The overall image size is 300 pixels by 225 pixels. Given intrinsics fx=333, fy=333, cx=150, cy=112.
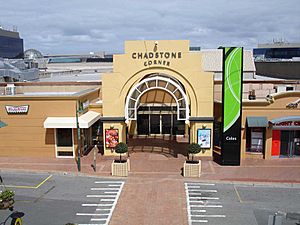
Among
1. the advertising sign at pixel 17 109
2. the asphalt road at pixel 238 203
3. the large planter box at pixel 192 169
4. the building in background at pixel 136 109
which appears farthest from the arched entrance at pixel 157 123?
the asphalt road at pixel 238 203

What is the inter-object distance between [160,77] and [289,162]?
38.2ft

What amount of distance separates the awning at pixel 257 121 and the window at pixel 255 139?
1.04 meters

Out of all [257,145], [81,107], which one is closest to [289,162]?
[257,145]

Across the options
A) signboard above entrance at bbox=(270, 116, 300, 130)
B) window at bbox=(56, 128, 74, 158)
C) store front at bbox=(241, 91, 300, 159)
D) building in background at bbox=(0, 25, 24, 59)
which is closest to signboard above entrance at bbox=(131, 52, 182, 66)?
store front at bbox=(241, 91, 300, 159)

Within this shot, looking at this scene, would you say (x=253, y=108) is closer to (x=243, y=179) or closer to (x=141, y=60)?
(x=243, y=179)

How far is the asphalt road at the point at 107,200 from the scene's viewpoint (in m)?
16.1

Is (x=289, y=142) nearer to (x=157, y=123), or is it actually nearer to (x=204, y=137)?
(x=204, y=137)

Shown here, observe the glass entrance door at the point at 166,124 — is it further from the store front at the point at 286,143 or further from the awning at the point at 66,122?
the store front at the point at 286,143

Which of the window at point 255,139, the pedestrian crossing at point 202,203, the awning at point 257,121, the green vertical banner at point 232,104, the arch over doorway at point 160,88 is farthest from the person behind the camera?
the window at point 255,139

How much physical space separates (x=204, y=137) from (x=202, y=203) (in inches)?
321

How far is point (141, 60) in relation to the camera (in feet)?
83.1

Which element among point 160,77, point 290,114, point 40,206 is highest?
point 160,77

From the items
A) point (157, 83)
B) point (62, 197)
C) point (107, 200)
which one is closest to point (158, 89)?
point (157, 83)

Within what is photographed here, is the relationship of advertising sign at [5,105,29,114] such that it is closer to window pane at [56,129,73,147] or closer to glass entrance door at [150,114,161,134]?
window pane at [56,129,73,147]
